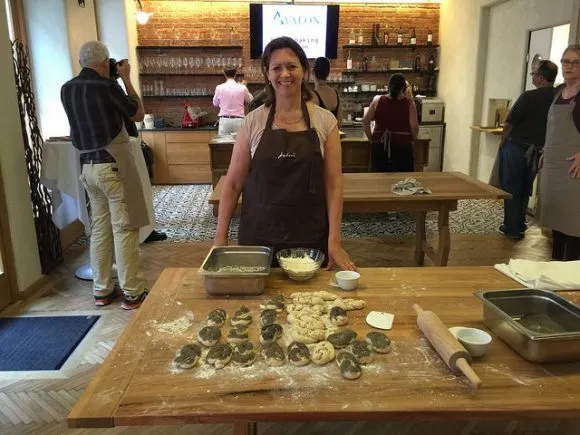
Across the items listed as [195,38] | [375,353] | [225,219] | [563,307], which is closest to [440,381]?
[375,353]

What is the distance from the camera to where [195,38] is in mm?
8438

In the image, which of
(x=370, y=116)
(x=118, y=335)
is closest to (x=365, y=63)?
(x=370, y=116)

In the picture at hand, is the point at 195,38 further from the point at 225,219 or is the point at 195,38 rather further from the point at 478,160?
the point at 225,219

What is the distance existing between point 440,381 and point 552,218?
3064 millimetres

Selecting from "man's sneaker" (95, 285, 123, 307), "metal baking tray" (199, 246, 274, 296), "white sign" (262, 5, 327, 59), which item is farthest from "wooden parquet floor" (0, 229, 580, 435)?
"white sign" (262, 5, 327, 59)

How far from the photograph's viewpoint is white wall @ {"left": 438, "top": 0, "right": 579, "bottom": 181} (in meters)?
6.01

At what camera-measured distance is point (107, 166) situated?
3.34 m

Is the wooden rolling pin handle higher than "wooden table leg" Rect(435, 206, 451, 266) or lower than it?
higher

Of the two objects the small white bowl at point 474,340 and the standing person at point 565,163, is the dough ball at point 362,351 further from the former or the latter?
the standing person at point 565,163

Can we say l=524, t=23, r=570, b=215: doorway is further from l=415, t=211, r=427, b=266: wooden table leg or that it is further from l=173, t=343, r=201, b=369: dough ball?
l=173, t=343, r=201, b=369: dough ball

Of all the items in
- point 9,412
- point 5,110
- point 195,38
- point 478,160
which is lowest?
point 9,412

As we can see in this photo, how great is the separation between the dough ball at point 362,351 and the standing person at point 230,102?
6447 millimetres

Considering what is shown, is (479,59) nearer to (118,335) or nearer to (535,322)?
(118,335)

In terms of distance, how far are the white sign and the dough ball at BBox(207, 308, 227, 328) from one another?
24.2 feet
